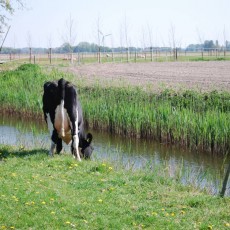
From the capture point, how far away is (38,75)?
76.5 ft

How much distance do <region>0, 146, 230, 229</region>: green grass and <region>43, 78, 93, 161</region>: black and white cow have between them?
3.50 feet

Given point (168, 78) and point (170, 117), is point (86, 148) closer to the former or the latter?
point (170, 117)

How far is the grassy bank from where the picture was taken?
11656 millimetres

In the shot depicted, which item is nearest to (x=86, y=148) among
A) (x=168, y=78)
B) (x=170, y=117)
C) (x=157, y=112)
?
(x=170, y=117)

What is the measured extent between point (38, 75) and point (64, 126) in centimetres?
1410

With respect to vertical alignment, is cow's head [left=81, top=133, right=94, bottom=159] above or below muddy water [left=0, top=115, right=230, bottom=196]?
above

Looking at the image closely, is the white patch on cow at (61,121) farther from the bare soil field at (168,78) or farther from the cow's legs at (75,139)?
the bare soil field at (168,78)

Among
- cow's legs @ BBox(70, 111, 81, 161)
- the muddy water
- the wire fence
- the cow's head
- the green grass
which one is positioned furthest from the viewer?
the wire fence

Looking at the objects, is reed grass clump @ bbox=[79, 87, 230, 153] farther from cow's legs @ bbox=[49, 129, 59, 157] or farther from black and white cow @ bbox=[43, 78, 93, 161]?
cow's legs @ bbox=[49, 129, 59, 157]

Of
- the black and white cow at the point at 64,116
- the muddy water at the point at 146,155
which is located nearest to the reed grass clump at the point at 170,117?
the muddy water at the point at 146,155

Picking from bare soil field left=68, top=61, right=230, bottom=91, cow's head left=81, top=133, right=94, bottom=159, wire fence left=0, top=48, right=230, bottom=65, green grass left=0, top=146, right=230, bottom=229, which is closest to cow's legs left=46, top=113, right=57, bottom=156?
cow's head left=81, top=133, right=94, bottom=159

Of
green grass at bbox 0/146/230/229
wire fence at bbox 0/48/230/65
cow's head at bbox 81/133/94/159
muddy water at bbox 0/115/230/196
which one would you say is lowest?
muddy water at bbox 0/115/230/196

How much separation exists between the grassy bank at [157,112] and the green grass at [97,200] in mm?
2596

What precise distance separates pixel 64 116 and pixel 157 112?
4.31 metres
